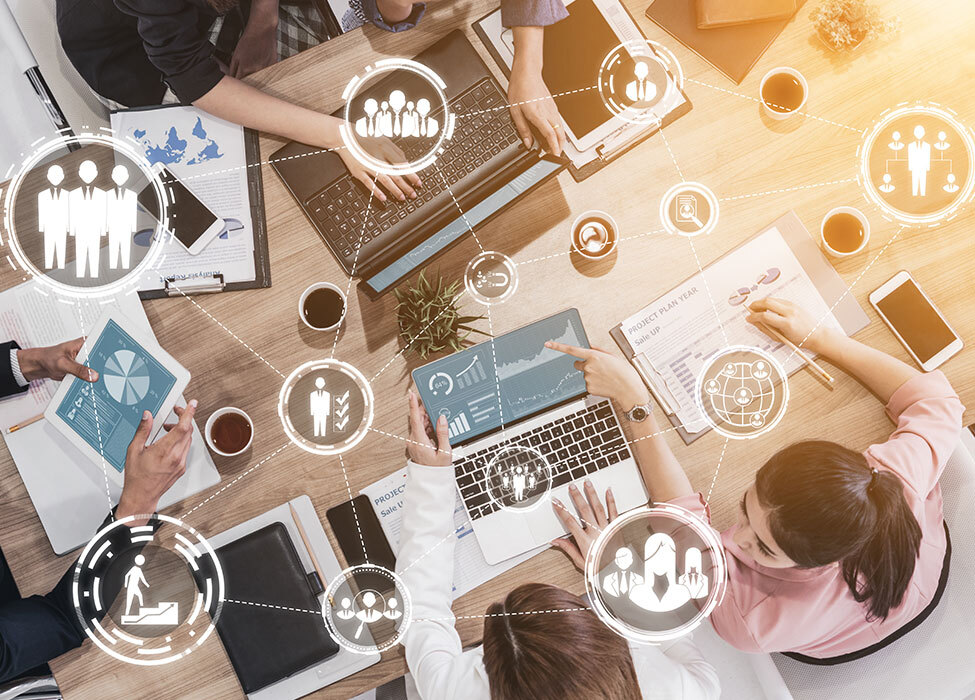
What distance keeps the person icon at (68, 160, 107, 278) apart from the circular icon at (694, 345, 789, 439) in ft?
4.28

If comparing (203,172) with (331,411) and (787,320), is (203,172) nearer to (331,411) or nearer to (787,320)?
(331,411)

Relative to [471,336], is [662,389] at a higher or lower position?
lower

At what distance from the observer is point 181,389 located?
4.21 ft

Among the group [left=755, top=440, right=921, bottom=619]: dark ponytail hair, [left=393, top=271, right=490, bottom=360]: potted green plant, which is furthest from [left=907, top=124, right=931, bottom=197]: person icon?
[left=393, top=271, right=490, bottom=360]: potted green plant

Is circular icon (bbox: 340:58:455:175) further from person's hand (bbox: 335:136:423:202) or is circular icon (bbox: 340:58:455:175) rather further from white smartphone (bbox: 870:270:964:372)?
white smartphone (bbox: 870:270:964:372)

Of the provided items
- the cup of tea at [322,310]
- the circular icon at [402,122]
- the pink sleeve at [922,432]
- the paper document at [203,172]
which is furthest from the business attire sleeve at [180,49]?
the pink sleeve at [922,432]

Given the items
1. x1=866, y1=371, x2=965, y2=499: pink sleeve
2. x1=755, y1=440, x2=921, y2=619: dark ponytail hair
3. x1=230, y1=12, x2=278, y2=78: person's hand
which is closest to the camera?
x1=755, y1=440, x2=921, y2=619: dark ponytail hair

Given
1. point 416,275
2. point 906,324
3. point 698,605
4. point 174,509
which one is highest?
point 416,275

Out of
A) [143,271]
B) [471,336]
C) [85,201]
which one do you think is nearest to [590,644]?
[471,336]

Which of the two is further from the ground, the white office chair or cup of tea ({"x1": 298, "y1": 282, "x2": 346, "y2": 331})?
cup of tea ({"x1": 298, "y1": 282, "x2": 346, "y2": 331})

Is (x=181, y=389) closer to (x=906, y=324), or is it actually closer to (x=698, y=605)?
(x=698, y=605)

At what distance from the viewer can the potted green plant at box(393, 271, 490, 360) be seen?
128 cm

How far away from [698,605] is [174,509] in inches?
44.8

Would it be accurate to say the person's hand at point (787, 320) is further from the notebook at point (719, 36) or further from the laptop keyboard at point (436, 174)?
the laptop keyboard at point (436, 174)
